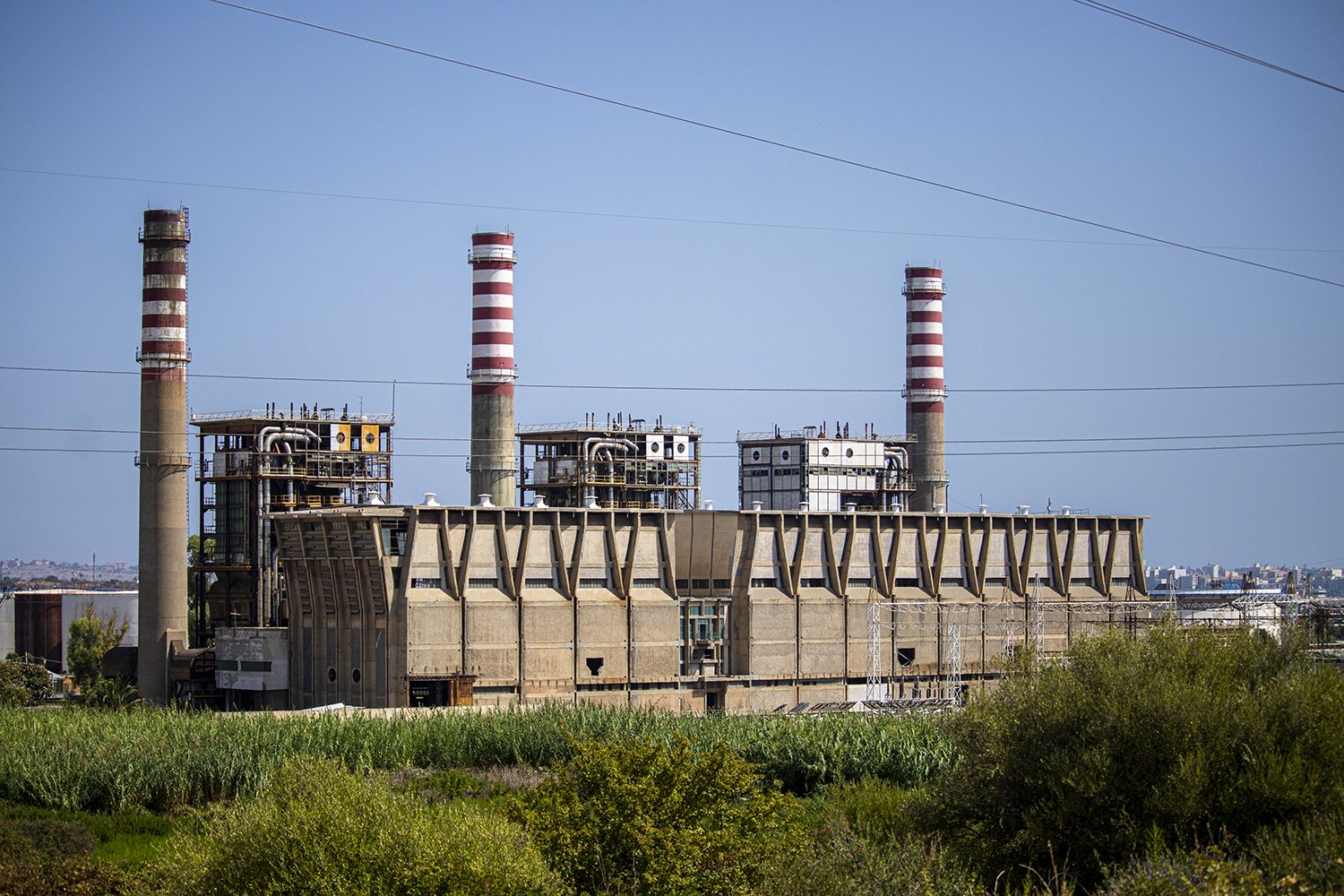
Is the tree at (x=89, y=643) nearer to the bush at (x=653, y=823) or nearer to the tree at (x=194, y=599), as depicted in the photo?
the tree at (x=194, y=599)

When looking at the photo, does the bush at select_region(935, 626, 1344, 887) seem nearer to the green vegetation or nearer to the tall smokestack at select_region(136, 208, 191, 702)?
the green vegetation

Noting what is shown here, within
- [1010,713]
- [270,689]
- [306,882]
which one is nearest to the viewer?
[306,882]

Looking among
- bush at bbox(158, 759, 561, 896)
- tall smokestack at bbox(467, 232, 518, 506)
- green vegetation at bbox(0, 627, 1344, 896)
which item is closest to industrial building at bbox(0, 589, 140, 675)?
tall smokestack at bbox(467, 232, 518, 506)

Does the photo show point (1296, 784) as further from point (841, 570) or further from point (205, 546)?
point (205, 546)

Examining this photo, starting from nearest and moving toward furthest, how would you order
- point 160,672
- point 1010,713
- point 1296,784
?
point 1296,784
point 1010,713
point 160,672

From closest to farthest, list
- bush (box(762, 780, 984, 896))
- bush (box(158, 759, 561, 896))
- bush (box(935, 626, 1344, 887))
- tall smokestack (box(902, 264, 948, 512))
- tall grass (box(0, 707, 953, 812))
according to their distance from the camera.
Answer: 1. bush (box(762, 780, 984, 896))
2. bush (box(158, 759, 561, 896))
3. bush (box(935, 626, 1344, 887))
4. tall grass (box(0, 707, 953, 812))
5. tall smokestack (box(902, 264, 948, 512))

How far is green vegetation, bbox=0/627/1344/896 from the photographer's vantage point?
17.8m

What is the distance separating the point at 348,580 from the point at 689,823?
38.0 meters

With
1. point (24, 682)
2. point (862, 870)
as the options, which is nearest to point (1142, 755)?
point (862, 870)

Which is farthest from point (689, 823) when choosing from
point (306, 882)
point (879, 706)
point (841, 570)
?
point (841, 570)

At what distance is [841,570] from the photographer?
217ft

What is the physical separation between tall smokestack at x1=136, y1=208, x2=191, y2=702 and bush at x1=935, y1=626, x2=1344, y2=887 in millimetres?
47071

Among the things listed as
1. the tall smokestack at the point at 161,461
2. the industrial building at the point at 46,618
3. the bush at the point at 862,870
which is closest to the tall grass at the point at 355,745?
the bush at the point at 862,870

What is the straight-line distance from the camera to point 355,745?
3641 cm
